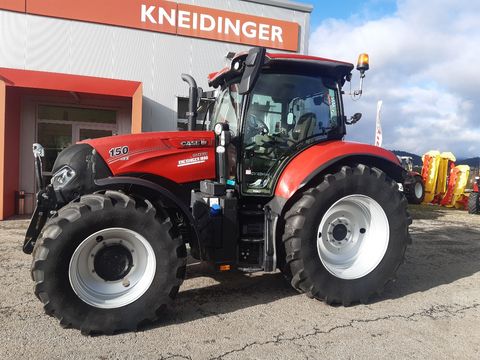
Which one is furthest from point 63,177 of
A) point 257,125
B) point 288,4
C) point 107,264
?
point 288,4

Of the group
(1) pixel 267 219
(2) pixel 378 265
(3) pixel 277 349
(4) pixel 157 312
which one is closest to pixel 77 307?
(4) pixel 157 312

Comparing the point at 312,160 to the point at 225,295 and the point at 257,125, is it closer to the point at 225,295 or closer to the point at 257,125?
the point at 257,125

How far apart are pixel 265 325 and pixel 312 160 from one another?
1.63 m

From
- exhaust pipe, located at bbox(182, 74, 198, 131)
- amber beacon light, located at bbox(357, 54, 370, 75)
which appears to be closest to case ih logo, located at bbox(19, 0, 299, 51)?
exhaust pipe, located at bbox(182, 74, 198, 131)

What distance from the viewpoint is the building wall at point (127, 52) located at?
852cm

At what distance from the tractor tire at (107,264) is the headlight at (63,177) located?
0.39 m

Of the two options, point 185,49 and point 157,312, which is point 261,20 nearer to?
point 185,49

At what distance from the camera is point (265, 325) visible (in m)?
3.41

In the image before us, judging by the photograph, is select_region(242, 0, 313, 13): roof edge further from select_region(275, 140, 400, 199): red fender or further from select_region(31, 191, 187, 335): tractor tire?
select_region(31, 191, 187, 335): tractor tire

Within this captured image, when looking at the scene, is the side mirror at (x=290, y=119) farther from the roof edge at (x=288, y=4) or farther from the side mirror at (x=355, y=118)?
the roof edge at (x=288, y=4)

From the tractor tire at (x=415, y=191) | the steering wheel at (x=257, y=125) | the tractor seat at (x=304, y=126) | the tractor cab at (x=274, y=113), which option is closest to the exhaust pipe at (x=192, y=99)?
the tractor cab at (x=274, y=113)

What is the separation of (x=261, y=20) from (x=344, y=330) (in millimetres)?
8384

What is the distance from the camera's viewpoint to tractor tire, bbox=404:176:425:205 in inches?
534

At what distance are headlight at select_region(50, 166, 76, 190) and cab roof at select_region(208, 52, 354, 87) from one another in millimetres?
1852
